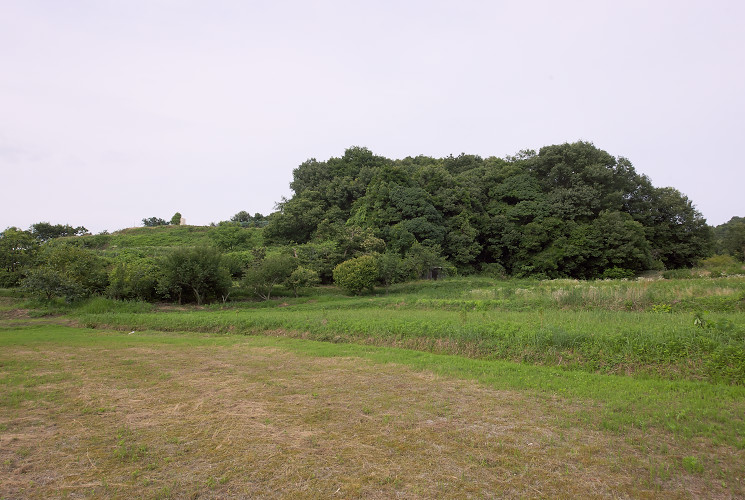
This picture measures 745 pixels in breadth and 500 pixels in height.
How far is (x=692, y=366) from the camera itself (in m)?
9.06

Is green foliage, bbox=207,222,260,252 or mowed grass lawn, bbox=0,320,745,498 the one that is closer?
mowed grass lawn, bbox=0,320,745,498

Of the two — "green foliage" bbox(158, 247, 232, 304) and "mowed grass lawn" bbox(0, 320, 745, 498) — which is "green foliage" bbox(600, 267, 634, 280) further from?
"green foliage" bbox(158, 247, 232, 304)

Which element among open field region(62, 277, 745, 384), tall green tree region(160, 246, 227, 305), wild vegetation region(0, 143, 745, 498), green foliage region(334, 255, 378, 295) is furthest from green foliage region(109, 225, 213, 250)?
open field region(62, 277, 745, 384)

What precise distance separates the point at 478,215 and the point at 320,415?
132 feet

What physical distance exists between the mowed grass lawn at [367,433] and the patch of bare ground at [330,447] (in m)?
0.03

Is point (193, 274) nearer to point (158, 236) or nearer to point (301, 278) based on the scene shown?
point (301, 278)

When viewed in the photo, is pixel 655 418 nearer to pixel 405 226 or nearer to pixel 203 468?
pixel 203 468

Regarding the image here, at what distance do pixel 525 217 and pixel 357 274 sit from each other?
2393cm

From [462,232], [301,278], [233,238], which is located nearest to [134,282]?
[301,278]

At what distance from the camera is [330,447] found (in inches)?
224

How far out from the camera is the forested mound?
39.6 metres

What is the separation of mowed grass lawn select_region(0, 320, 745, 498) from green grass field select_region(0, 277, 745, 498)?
0.11ft

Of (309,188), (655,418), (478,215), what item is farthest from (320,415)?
(309,188)

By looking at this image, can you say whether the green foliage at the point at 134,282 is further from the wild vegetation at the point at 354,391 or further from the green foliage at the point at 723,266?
the green foliage at the point at 723,266
